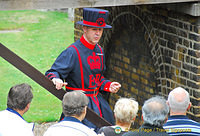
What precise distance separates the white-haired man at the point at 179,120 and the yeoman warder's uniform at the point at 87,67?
120cm

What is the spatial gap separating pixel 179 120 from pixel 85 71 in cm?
153

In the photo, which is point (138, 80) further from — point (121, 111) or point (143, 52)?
point (121, 111)

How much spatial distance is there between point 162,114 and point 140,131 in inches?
8.9

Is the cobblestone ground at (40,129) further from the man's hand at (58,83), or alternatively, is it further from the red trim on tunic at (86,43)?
the man's hand at (58,83)

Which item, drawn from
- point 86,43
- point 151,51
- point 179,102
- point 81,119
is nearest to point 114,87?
point 86,43

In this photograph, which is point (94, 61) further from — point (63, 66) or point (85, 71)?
point (63, 66)

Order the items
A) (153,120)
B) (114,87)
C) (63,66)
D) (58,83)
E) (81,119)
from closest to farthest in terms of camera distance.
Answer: (153,120) → (81,119) → (58,83) → (63,66) → (114,87)

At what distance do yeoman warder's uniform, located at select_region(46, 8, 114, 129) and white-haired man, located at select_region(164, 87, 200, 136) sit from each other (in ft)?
3.94

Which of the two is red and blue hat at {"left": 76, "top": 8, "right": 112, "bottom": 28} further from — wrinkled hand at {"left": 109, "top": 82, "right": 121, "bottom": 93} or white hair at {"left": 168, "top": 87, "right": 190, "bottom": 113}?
white hair at {"left": 168, "top": 87, "right": 190, "bottom": 113}

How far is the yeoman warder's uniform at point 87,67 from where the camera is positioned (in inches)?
217

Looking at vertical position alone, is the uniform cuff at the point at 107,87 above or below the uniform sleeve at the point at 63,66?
below

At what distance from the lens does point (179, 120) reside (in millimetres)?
4461

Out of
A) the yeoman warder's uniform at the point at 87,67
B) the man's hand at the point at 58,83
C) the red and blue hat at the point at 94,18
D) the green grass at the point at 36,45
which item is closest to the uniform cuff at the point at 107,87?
the yeoman warder's uniform at the point at 87,67

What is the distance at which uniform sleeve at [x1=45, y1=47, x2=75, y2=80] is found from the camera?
538 centimetres
